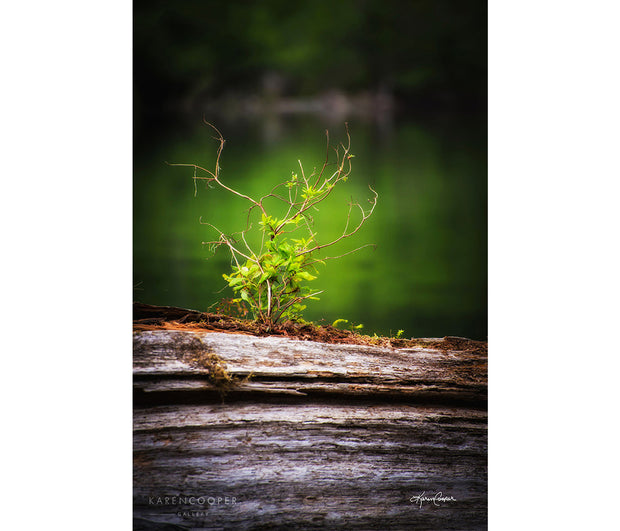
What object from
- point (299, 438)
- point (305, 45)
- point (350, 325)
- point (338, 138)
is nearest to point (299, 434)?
point (299, 438)

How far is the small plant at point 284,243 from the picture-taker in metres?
2.61

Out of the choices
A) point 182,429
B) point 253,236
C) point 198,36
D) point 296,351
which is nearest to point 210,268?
point 253,236

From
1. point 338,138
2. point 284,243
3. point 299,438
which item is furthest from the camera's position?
point 338,138

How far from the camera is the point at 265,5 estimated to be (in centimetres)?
261

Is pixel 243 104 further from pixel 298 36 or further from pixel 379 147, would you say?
pixel 379 147

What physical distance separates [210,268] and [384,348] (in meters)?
1.03

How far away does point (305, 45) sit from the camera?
8.71 feet

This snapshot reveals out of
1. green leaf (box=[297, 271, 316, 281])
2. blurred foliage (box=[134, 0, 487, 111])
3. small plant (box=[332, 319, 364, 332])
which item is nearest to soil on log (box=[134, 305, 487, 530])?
small plant (box=[332, 319, 364, 332])
